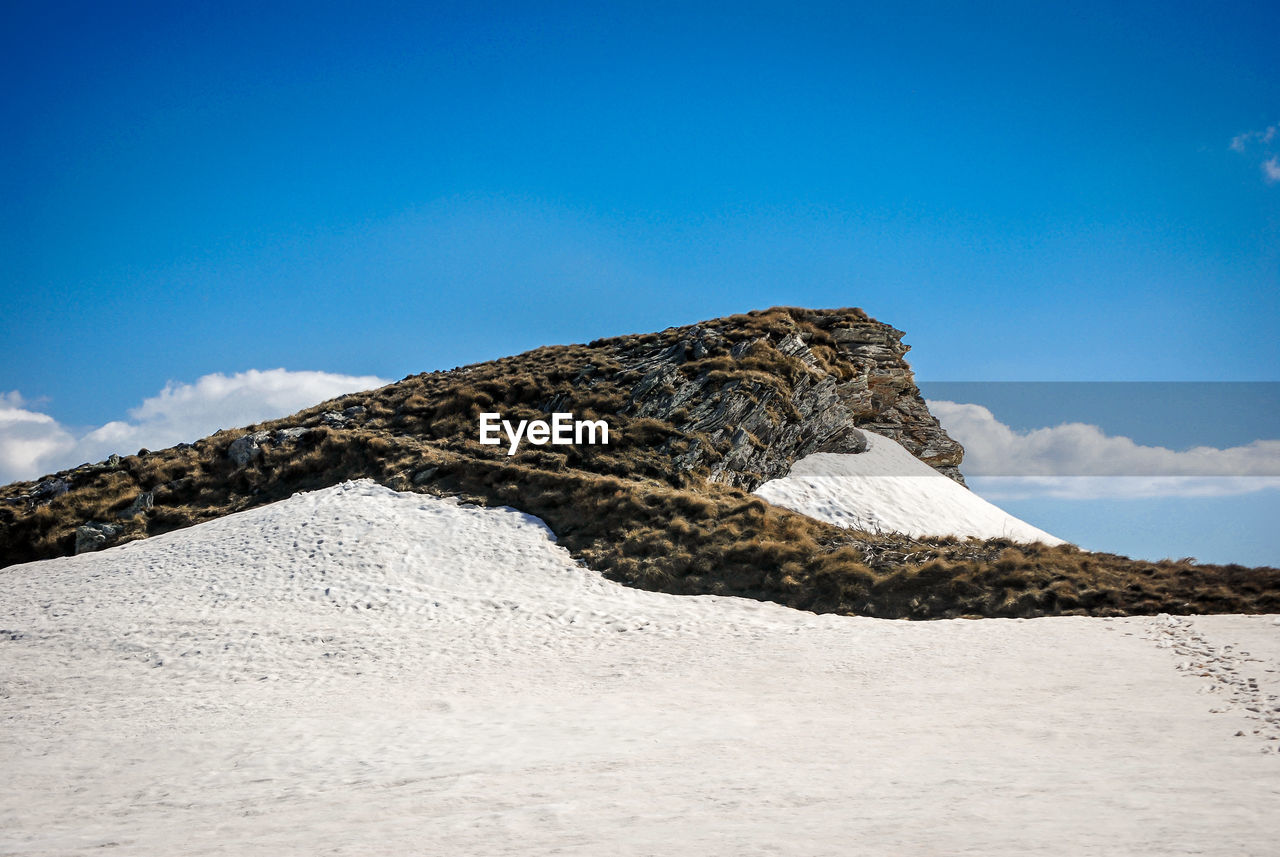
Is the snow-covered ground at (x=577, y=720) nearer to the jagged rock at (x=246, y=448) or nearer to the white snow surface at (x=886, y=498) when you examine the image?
the jagged rock at (x=246, y=448)

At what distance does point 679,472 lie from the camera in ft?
89.7

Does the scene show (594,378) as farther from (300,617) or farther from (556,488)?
(300,617)

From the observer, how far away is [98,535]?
85.8ft

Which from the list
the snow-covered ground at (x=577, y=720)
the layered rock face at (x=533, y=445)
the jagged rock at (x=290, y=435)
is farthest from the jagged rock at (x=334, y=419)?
the snow-covered ground at (x=577, y=720)

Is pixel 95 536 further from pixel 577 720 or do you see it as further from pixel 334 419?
pixel 577 720

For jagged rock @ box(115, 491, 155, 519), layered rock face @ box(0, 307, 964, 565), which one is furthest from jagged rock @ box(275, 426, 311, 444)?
jagged rock @ box(115, 491, 155, 519)

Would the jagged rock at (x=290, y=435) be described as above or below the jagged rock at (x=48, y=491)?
above

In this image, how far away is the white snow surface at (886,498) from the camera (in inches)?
1105

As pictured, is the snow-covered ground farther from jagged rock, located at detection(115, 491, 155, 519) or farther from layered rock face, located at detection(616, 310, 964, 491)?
layered rock face, located at detection(616, 310, 964, 491)

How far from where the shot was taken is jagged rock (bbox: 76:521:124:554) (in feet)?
85.0

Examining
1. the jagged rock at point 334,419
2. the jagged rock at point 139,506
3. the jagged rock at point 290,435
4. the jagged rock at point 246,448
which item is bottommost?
the jagged rock at point 139,506

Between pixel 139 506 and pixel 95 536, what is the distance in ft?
7.69

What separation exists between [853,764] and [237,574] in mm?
17733

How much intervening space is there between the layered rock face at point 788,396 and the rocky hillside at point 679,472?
101 mm
